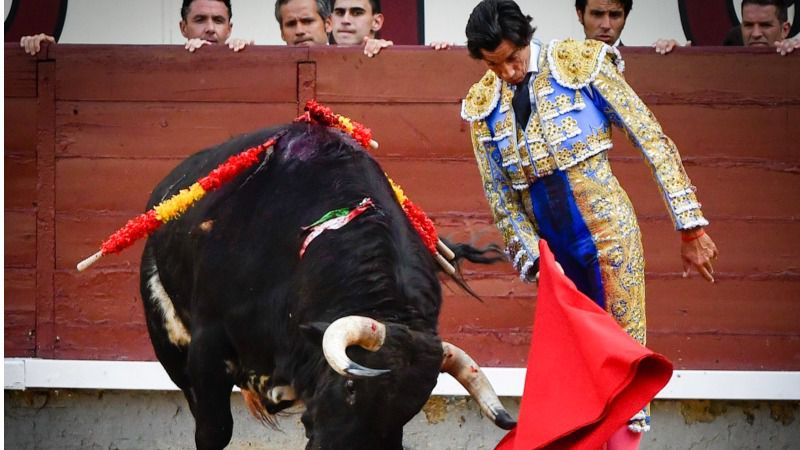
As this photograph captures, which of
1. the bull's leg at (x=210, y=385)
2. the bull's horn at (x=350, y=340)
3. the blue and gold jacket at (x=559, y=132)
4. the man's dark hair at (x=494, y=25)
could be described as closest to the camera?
the bull's horn at (x=350, y=340)

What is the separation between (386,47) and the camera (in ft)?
17.6

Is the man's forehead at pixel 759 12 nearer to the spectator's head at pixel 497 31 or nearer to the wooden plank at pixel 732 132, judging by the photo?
the wooden plank at pixel 732 132

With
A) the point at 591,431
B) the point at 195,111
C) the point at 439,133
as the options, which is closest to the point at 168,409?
the point at 195,111

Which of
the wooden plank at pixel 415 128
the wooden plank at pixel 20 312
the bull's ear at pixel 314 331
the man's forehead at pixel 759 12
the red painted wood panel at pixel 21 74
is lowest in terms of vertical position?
the wooden plank at pixel 20 312

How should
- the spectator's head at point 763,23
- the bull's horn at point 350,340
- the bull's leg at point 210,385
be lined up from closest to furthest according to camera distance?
the bull's horn at point 350,340
the bull's leg at point 210,385
the spectator's head at point 763,23

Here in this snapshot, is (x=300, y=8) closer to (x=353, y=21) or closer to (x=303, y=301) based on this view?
(x=353, y=21)

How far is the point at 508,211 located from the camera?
3725mm

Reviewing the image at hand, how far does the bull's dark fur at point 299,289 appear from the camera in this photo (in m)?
3.26

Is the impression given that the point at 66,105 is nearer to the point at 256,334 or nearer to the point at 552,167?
the point at 256,334

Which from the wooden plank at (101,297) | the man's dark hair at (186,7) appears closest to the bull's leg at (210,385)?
the wooden plank at (101,297)

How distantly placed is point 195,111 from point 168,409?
3.84 feet

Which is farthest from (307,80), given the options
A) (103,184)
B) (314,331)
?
(314,331)

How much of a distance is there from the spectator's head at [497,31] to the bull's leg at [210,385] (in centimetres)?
113

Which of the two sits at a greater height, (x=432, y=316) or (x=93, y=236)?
(x=432, y=316)
